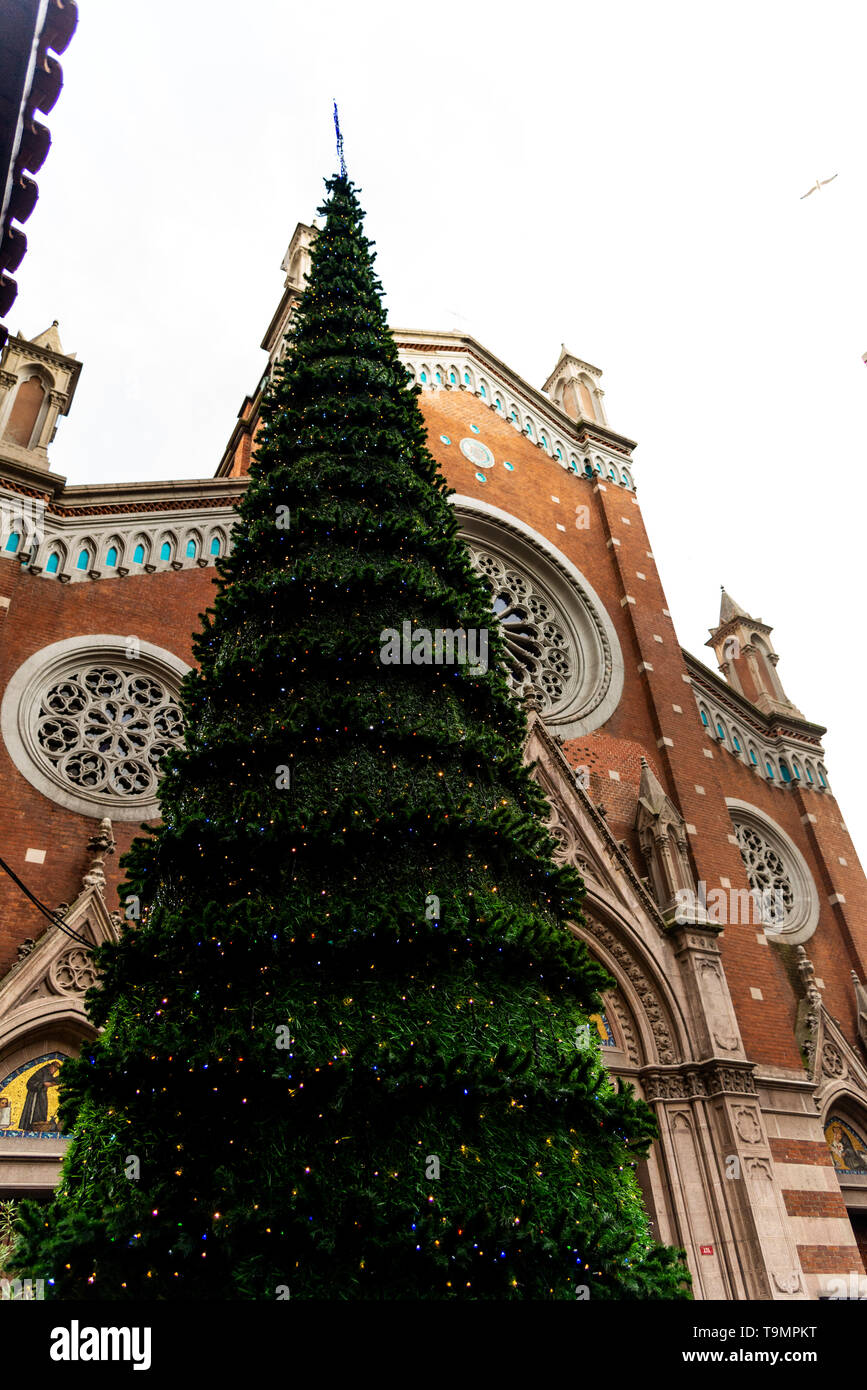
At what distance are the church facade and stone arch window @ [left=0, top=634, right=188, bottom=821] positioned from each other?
0.03 m

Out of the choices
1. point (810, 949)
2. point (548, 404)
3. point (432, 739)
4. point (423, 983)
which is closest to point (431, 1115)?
point (423, 983)

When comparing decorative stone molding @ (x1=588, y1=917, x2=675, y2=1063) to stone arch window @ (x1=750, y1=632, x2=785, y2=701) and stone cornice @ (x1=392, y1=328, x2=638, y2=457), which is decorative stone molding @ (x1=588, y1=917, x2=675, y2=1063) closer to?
stone arch window @ (x1=750, y1=632, x2=785, y2=701)

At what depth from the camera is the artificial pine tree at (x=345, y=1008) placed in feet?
11.5

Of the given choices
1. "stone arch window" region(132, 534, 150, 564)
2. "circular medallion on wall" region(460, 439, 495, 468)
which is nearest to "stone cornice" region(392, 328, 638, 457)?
"circular medallion on wall" region(460, 439, 495, 468)

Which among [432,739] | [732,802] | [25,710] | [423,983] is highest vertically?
[732,802]

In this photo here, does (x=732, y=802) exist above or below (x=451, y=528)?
above

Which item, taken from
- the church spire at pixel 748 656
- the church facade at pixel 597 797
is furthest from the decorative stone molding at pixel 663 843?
the church spire at pixel 748 656

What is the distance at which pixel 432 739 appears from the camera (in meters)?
5.11

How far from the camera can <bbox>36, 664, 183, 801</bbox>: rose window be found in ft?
35.7

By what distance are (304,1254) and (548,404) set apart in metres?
18.8
